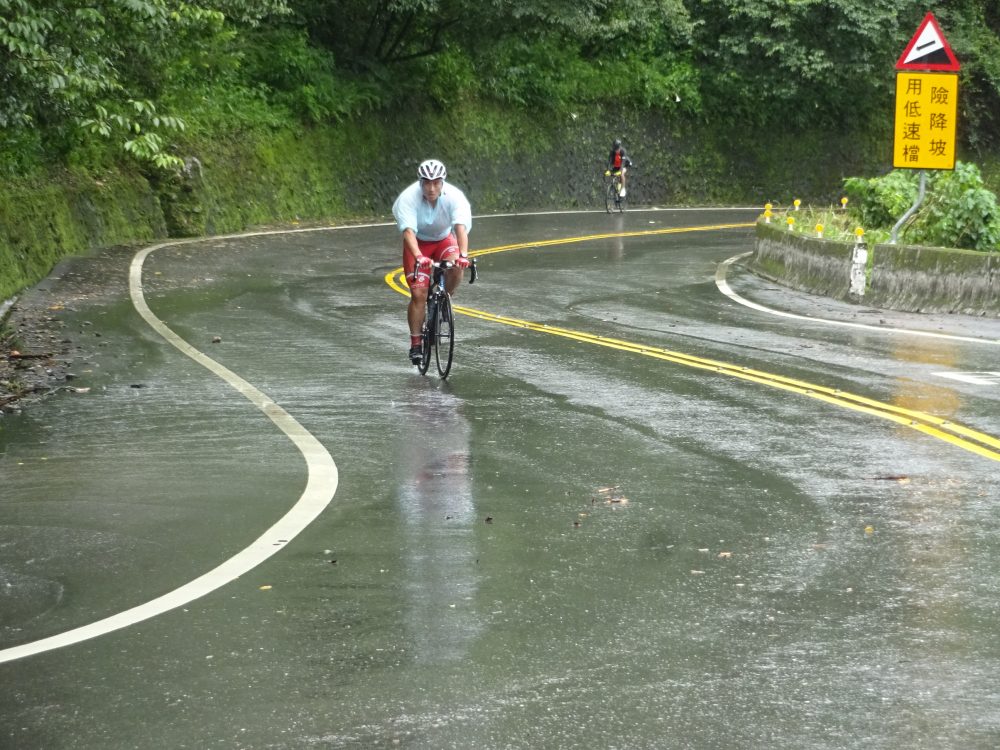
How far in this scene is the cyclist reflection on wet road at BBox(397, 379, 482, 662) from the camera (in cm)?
593

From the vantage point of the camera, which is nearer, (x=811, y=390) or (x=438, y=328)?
(x=811, y=390)

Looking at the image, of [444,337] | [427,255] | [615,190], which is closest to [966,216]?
[427,255]

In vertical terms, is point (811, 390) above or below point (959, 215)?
below

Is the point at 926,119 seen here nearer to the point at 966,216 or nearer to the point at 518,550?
the point at 966,216

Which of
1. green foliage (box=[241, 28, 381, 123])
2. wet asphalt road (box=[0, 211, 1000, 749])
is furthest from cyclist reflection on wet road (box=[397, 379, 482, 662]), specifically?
green foliage (box=[241, 28, 381, 123])

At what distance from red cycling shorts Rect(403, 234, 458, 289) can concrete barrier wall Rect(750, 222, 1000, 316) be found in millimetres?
7221

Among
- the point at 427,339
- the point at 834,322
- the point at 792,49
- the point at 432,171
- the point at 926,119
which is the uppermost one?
the point at 792,49

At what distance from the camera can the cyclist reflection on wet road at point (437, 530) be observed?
5.93 m

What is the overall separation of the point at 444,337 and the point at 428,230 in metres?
0.95

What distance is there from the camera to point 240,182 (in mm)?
32969

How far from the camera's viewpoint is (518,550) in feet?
23.4

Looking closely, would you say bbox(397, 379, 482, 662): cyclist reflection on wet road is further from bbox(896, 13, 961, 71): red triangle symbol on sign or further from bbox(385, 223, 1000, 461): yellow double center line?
bbox(896, 13, 961, 71): red triangle symbol on sign

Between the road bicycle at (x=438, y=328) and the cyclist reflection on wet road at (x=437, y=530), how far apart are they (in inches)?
52.5

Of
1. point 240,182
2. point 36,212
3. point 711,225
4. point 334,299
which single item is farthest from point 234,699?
point 711,225
